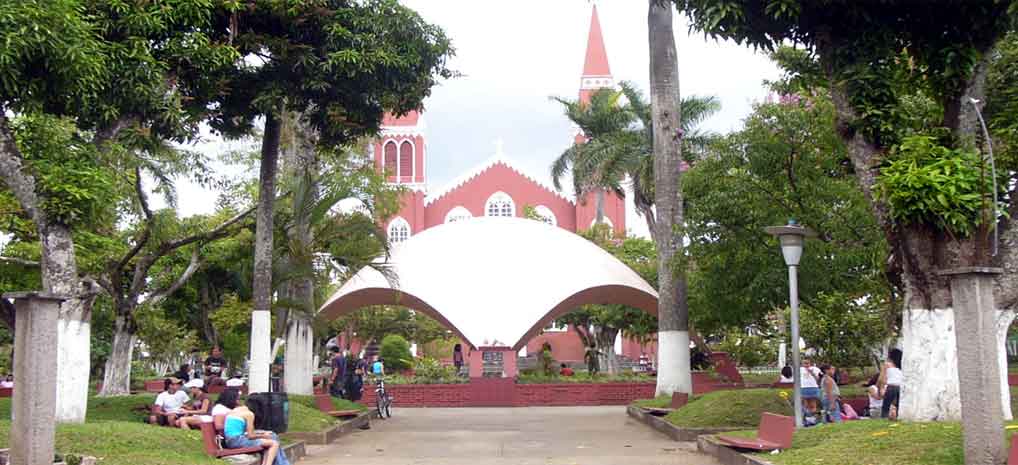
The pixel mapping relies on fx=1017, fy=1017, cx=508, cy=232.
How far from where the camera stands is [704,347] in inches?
1211

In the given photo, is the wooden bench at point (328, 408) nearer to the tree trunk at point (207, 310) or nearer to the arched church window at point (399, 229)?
the tree trunk at point (207, 310)

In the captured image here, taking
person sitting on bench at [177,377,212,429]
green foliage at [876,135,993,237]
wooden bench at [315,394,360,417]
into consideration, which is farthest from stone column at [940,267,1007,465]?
wooden bench at [315,394,360,417]

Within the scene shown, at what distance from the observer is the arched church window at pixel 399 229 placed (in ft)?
175

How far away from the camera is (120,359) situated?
20.4 m

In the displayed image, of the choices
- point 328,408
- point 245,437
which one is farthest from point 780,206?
point 245,437

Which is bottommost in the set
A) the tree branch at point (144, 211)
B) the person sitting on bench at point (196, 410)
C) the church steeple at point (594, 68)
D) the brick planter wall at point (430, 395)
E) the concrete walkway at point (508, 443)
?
the concrete walkway at point (508, 443)

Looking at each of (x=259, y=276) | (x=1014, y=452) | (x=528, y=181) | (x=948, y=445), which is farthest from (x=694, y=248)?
(x=528, y=181)

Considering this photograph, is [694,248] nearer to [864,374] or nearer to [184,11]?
[184,11]

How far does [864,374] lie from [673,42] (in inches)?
549

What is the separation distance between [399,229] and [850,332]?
1279 inches

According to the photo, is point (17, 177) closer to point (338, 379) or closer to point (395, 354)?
point (338, 379)

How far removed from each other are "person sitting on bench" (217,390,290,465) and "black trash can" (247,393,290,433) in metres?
2.56

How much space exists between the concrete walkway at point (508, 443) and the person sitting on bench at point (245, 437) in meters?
2.03

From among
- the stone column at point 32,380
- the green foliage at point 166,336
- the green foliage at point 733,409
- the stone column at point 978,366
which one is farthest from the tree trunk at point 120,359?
the stone column at point 978,366
